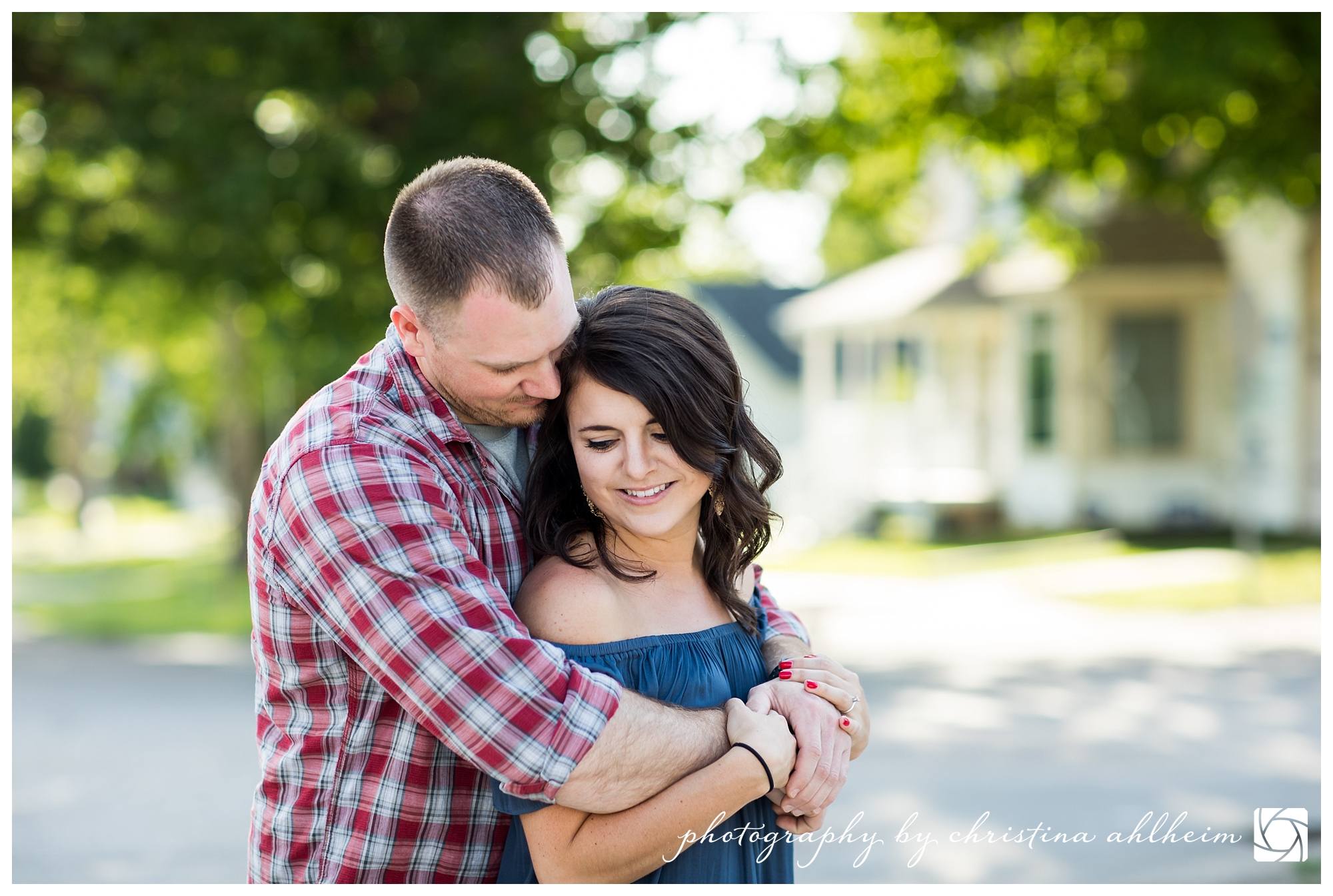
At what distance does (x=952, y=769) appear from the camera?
7.62 m

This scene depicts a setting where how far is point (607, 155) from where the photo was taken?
34.6 ft

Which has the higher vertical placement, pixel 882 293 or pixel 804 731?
pixel 882 293

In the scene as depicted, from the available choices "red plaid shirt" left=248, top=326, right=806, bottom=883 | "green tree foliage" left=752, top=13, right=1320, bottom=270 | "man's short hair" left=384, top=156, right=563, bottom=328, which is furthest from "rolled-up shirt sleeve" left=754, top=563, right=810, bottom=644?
"green tree foliage" left=752, top=13, right=1320, bottom=270

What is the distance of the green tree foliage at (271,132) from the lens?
9.53 meters

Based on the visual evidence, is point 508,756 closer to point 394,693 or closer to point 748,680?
point 394,693

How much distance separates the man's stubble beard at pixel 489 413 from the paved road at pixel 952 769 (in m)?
3.85

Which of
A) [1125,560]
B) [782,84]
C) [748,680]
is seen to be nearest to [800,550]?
[1125,560]

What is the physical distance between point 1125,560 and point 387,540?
51.7ft

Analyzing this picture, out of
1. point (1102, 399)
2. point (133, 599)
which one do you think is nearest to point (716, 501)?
point (133, 599)

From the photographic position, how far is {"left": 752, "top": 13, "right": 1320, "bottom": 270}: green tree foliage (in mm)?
10000

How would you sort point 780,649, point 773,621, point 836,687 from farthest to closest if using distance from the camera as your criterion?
point 773,621 < point 780,649 < point 836,687

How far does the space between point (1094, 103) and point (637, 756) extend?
38.4 ft

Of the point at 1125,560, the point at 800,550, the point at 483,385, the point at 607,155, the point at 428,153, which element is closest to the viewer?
the point at 483,385

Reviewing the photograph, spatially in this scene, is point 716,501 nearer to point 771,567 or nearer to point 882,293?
point 771,567
